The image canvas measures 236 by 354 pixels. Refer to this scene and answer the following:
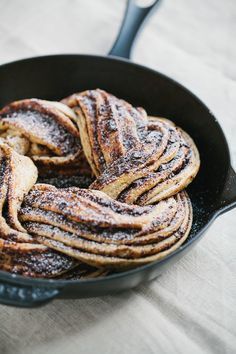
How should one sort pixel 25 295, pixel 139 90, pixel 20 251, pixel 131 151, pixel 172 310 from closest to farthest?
pixel 25 295
pixel 20 251
pixel 172 310
pixel 131 151
pixel 139 90

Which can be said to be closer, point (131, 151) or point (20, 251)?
point (20, 251)

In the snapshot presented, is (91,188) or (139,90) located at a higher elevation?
(139,90)

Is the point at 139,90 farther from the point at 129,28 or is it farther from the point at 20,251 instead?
the point at 20,251

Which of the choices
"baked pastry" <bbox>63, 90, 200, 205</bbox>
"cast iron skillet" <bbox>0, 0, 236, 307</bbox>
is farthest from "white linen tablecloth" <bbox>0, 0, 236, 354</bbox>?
"baked pastry" <bbox>63, 90, 200, 205</bbox>

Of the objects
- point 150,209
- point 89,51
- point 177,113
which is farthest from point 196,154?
point 89,51

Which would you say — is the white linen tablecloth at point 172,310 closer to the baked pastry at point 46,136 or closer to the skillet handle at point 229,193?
the skillet handle at point 229,193

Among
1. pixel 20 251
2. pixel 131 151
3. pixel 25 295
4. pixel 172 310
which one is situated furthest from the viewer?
pixel 131 151

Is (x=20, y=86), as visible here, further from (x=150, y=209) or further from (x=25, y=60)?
(x=150, y=209)

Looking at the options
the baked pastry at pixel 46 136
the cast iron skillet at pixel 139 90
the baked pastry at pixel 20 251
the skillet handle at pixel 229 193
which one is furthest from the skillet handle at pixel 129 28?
the baked pastry at pixel 20 251

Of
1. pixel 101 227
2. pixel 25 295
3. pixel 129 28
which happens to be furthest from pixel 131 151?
pixel 129 28
